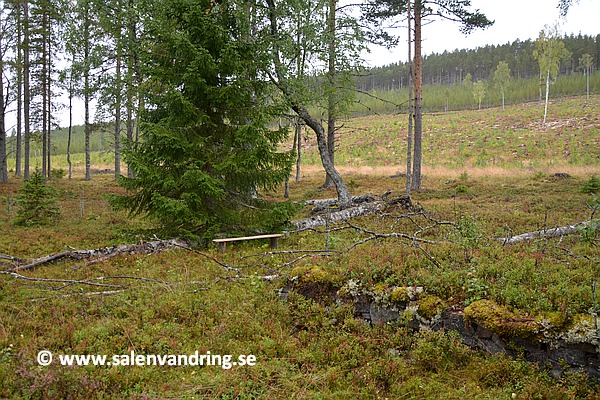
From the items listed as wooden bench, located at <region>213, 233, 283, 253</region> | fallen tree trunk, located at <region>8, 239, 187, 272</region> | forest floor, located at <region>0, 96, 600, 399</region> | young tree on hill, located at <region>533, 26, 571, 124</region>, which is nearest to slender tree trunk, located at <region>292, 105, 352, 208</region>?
forest floor, located at <region>0, 96, 600, 399</region>

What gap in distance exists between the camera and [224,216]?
10.2 meters

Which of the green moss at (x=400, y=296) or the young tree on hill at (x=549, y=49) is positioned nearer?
the green moss at (x=400, y=296)

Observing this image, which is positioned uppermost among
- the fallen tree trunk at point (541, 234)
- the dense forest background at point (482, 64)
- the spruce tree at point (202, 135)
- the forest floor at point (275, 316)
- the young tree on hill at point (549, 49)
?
the dense forest background at point (482, 64)

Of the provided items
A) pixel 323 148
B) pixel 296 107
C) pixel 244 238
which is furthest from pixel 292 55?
pixel 244 238

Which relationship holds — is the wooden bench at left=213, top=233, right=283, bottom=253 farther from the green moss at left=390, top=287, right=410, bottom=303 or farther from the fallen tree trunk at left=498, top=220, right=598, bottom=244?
the fallen tree trunk at left=498, top=220, right=598, bottom=244

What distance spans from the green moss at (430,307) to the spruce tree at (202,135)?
18.0ft

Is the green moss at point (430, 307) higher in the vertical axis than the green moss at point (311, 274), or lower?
lower

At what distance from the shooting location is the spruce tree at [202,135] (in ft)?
31.0

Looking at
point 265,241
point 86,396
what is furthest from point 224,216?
point 86,396

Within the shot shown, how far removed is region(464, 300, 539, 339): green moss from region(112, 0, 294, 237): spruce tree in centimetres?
613

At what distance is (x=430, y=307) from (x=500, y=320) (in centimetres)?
90

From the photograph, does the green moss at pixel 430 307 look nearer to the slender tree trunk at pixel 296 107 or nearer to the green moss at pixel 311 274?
the green moss at pixel 311 274

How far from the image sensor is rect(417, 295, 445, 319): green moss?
5.15 meters

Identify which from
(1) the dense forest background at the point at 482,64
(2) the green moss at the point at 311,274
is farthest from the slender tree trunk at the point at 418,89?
(1) the dense forest background at the point at 482,64
